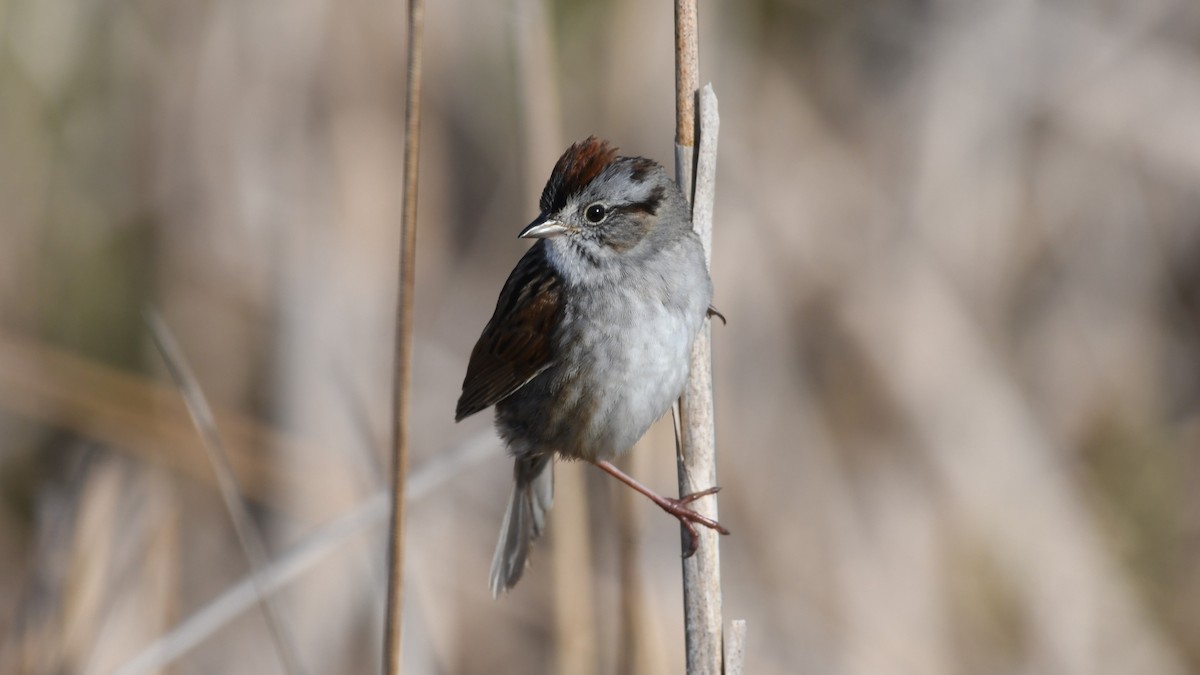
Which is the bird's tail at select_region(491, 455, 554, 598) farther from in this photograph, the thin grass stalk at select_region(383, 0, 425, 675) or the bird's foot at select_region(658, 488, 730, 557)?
the thin grass stalk at select_region(383, 0, 425, 675)

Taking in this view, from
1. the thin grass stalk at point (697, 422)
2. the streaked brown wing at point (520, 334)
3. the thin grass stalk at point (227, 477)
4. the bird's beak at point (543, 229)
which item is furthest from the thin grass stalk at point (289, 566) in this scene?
the thin grass stalk at point (697, 422)

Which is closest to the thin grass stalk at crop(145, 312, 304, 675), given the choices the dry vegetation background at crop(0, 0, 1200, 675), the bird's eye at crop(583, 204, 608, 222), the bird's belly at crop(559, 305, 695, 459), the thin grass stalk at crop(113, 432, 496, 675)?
the thin grass stalk at crop(113, 432, 496, 675)

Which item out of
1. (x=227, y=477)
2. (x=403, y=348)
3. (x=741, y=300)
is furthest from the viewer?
(x=741, y=300)

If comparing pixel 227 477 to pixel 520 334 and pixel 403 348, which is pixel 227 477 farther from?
pixel 403 348

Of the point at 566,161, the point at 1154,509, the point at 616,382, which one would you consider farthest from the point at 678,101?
the point at 1154,509

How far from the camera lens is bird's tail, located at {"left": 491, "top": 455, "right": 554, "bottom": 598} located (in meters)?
2.56

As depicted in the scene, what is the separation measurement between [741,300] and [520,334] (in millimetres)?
1393

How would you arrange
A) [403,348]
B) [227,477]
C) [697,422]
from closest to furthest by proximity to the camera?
[403,348] → [697,422] → [227,477]

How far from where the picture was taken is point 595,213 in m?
2.32

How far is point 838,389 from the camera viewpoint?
3.84 meters

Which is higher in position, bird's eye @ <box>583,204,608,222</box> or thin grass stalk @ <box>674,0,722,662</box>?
bird's eye @ <box>583,204,608,222</box>

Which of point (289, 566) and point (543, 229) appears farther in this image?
point (289, 566)

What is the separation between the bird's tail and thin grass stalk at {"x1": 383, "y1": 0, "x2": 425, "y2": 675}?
888mm

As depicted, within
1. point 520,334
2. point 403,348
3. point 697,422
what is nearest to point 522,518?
point 520,334
